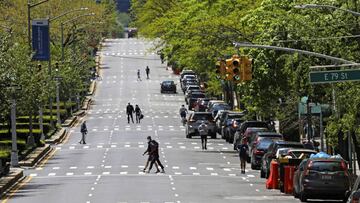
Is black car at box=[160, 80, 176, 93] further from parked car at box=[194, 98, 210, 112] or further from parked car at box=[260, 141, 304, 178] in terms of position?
parked car at box=[260, 141, 304, 178]

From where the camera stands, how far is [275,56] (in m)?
61.8

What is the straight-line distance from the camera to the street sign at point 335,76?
36406 mm

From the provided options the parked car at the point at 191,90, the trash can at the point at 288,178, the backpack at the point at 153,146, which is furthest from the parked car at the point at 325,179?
the parked car at the point at 191,90

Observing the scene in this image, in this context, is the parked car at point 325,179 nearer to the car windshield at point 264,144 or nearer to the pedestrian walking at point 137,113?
the car windshield at point 264,144

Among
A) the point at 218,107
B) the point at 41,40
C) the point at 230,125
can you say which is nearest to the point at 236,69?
the point at 230,125

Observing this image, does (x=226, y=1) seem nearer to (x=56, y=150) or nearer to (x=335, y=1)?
(x=56, y=150)

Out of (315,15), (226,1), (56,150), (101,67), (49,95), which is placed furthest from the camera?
(101,67)

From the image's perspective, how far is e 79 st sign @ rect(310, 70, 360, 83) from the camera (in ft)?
119

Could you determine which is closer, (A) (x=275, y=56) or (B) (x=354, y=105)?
(B) (x=354, y=105)

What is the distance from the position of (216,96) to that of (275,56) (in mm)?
57943

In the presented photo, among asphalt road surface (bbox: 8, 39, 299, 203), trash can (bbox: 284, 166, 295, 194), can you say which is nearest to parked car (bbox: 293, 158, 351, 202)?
asphalt road surface (bbox: 8, 39, 299, 203)

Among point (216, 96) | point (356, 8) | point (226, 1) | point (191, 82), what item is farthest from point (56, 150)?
point (191, 82)

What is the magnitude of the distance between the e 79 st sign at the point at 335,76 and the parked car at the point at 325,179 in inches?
130

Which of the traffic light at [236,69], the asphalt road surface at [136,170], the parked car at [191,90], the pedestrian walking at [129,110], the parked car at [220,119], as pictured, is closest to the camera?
the traffic light at [236,69]
